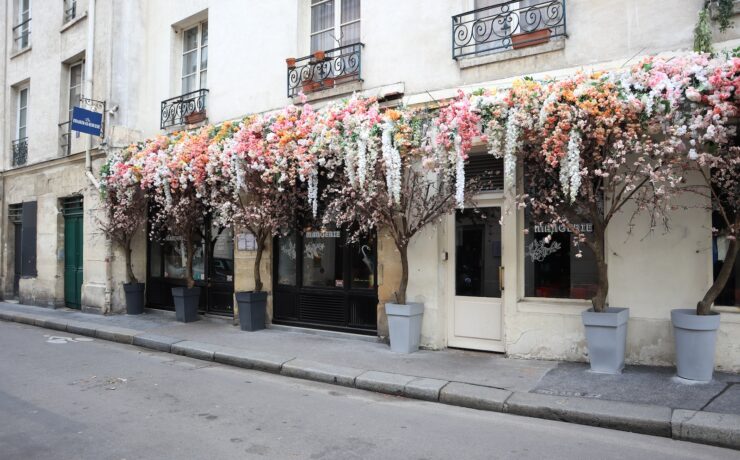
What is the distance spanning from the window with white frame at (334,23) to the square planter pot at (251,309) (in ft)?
14.6

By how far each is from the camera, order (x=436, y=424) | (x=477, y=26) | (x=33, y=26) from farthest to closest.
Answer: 1. (x=33, y=26)
2. (x=477, y=26)
3. (x=436, y=424)

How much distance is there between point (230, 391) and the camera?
598 cm

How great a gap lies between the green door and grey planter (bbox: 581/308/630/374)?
11608mm

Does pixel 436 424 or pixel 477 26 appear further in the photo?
pixel 477 26

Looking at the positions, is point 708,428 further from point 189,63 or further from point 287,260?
point 189,63

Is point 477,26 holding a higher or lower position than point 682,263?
higher

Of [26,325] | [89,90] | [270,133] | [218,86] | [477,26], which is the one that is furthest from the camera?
[89,90]

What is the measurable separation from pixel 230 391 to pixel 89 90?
9421 millimetres

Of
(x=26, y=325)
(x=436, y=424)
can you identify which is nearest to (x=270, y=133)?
(x=436, y=424)

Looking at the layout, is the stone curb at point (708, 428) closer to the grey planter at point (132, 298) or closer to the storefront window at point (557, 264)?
the storefront window at point (557, 264)

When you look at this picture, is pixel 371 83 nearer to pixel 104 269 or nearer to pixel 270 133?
pixel 270 133

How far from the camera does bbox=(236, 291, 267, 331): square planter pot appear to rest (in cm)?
933

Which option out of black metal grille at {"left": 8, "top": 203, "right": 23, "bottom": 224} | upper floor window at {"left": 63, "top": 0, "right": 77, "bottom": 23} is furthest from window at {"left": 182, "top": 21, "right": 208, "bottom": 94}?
black metal grille at {"left": 8, "top": 203, "right": 23, "bottom": 224}

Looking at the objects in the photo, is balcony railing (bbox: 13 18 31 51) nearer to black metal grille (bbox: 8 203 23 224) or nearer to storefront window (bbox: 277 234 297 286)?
black metal grille (bbox: 8 203 23 224)
